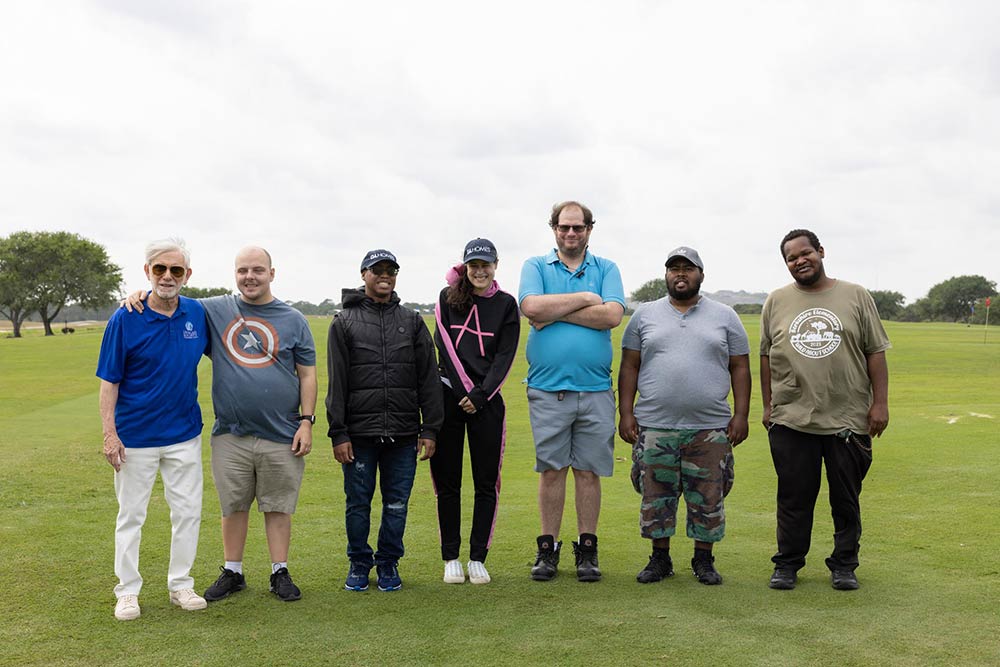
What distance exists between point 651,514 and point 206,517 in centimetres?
378

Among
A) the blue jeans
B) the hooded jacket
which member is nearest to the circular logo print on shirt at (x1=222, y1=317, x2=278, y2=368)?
the hooded jacket

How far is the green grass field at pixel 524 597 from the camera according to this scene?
401 cm

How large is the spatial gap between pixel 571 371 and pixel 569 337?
22 centimetres

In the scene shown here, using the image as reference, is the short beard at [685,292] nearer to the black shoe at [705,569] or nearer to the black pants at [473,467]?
the black pants at [473,467]

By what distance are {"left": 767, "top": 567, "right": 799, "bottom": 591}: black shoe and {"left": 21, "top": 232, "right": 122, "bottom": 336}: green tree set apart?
76.6 meters

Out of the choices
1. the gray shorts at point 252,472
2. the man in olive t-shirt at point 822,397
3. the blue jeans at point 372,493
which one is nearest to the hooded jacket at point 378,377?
the blue jeans at point 372,493

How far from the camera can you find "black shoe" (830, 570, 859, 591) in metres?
5.06

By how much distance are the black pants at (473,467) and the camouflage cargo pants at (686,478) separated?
96 centimetres

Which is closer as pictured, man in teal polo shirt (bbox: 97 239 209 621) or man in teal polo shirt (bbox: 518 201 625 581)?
man in teal polo shirt (bbox: 97 239 209 621)

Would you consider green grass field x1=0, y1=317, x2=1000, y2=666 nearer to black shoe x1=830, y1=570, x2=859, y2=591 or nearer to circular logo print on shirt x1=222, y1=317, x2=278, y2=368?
black shoe x1=830, y1=570, x2=859, y2=591

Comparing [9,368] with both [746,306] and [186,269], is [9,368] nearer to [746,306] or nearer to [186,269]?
[186,269]

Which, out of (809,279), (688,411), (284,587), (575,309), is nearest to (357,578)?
(284,587)

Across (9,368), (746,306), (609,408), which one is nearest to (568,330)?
(609,408)

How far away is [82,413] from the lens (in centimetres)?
1623
